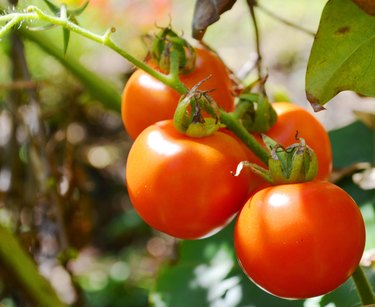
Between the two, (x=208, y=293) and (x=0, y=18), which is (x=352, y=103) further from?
(x=0, y=18)

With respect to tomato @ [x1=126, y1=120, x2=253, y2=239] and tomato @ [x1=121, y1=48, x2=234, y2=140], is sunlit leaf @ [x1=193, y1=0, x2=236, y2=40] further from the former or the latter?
tomato @ [x1=126, y1=120, x2=253, y2=239]

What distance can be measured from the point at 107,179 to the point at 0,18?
58.8 inches

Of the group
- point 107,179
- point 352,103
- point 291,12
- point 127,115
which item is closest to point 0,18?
point 127,115

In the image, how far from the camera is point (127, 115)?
695 mm

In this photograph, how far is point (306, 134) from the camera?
0.69 meters

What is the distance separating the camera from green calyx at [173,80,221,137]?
0.60m

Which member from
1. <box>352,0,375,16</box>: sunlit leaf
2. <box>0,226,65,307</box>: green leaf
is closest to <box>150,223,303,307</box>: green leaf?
<box>0,226,65,307</box>: green leaf

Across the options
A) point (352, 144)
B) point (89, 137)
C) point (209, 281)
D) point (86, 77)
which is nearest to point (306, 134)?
point (209, 281)

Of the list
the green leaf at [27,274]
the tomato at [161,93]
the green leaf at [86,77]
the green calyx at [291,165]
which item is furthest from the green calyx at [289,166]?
the green leaf at [86,77]

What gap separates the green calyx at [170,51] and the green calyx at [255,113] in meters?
0.06

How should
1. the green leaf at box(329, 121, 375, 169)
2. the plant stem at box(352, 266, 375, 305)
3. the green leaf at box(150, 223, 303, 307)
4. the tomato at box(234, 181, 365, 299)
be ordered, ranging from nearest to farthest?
the tomato at box(234, 181, 365, 299) < the plant stem at box(352, 266, 375, 305) < the green leaf at box(150, 223, 303, 307) < the green leaf at box(329, 121, 375, 169)

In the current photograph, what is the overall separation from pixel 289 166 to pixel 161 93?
15 cm

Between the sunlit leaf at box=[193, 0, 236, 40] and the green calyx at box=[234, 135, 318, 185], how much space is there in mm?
160

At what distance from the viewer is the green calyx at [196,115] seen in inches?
23.6
